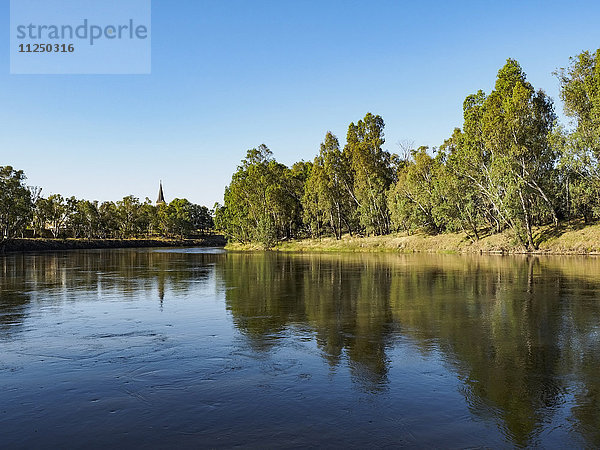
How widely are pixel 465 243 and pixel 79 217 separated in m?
117

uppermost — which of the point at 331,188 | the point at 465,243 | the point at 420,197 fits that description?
the point at 331,188

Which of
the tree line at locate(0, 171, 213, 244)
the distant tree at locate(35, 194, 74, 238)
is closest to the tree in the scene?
the tree line at locate(0, 171, 213, 244)

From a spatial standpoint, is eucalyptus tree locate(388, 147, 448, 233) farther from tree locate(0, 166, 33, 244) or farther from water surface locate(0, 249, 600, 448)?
tree locate(0, 166, 33, 244)

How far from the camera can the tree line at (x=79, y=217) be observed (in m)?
101

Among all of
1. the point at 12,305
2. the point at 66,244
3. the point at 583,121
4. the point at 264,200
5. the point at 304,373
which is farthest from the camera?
the point at 66,244

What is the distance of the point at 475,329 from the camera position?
1241cm

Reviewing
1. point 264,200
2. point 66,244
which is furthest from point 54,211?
point 264,200

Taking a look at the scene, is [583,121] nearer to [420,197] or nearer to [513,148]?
[513,148]

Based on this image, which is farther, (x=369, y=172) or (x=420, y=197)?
(x=369, y=172)

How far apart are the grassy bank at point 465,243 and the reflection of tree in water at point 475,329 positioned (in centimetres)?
3126

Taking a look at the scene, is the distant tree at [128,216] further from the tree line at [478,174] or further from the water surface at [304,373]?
the water surface at [304,373]

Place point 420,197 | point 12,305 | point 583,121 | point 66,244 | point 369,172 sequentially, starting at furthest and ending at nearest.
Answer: point 66,244 → point 369,172 → point 420,197 → point 583,121 → point 12,305

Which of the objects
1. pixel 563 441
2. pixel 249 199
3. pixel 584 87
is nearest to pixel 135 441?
pixel 563 441

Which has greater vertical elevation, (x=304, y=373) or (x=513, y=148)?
(x=513, y=148)
